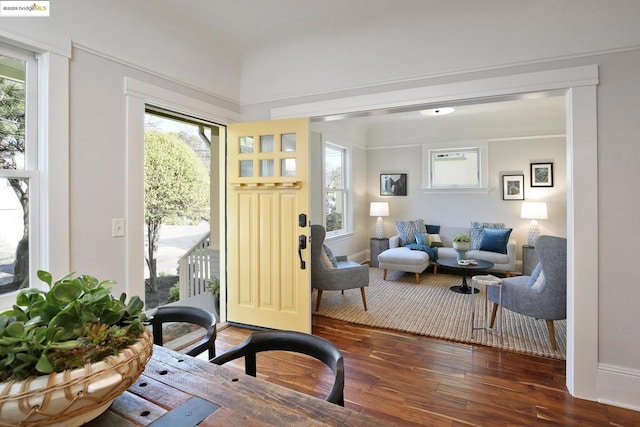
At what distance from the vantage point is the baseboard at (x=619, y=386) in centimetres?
208

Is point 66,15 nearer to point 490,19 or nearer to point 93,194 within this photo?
point 93,194

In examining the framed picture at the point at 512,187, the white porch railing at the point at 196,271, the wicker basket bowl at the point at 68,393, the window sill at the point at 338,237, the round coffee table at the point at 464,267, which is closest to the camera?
the wicker basket bowl at the point at 68,393

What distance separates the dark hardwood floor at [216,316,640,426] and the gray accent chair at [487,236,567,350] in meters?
0.39

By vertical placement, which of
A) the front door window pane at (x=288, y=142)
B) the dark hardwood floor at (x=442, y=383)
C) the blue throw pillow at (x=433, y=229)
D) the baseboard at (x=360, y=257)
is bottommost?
the dark hardwood floor at (x=442, y=383)

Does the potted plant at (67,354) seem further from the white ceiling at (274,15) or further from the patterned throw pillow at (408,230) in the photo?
the patterned throw pillow at (408,230)

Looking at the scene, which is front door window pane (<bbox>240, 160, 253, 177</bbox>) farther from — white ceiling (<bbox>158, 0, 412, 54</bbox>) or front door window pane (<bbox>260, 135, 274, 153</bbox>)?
white ceiling (<bbox>158, 0, 412, 54</bbox>)

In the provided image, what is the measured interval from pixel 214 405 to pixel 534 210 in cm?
592

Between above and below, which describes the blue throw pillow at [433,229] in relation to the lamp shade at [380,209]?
below

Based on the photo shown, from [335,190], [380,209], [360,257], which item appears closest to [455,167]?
[380,209]

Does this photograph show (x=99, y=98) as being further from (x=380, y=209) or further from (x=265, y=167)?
(x=380, y=209)

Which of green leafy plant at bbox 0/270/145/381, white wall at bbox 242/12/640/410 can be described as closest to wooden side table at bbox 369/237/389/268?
white wall at bbox 242/12/640/410

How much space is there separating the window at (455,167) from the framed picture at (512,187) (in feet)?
1.09

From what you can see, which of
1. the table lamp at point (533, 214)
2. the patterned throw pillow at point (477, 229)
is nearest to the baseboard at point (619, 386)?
the patterned throw pillow at point (477, 229)

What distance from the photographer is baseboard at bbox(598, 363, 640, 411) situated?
2.08 metres
